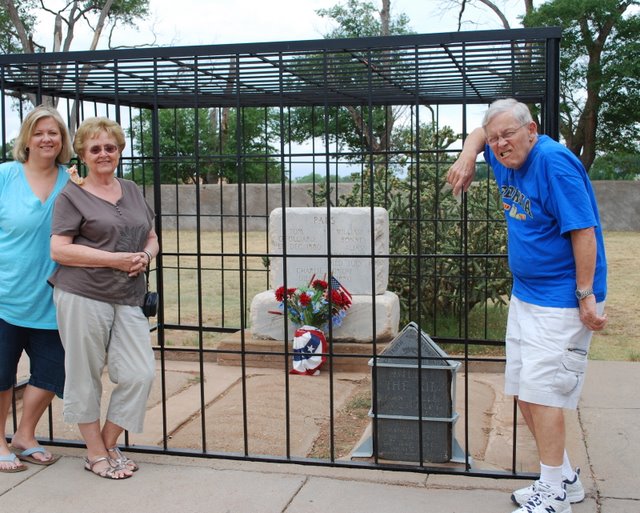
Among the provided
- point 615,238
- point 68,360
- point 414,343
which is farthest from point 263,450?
point 615,238

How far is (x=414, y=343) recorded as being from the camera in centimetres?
444

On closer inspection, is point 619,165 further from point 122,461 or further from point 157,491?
point 157,491

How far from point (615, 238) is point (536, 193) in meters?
16.9

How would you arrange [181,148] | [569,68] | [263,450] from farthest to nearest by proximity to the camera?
[181,148] → [569,68] → [263,450]

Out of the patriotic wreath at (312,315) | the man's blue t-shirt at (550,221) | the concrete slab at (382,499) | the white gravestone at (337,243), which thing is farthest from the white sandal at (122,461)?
the white gravestone at (337,243)

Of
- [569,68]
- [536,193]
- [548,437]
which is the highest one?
[569,68]

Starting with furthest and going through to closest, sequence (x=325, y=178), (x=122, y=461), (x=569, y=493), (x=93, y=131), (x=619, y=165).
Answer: (x=619, y=165) < (x=325, y=178) < (x=122, y=461) < (x=93, y=131) < (x=569, y=493)

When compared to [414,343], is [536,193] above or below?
above

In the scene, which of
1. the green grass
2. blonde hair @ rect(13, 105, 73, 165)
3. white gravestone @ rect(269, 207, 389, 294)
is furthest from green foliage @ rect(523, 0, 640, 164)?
blonde hair @ rect(13, 105, 73, 165)

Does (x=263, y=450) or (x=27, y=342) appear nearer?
(x=27, y=342)

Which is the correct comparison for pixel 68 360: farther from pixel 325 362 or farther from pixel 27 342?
pixel 325 362

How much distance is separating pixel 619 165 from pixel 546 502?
81.5 ft

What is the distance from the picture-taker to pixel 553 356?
3.24 metres

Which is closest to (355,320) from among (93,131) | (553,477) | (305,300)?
(305,300)
